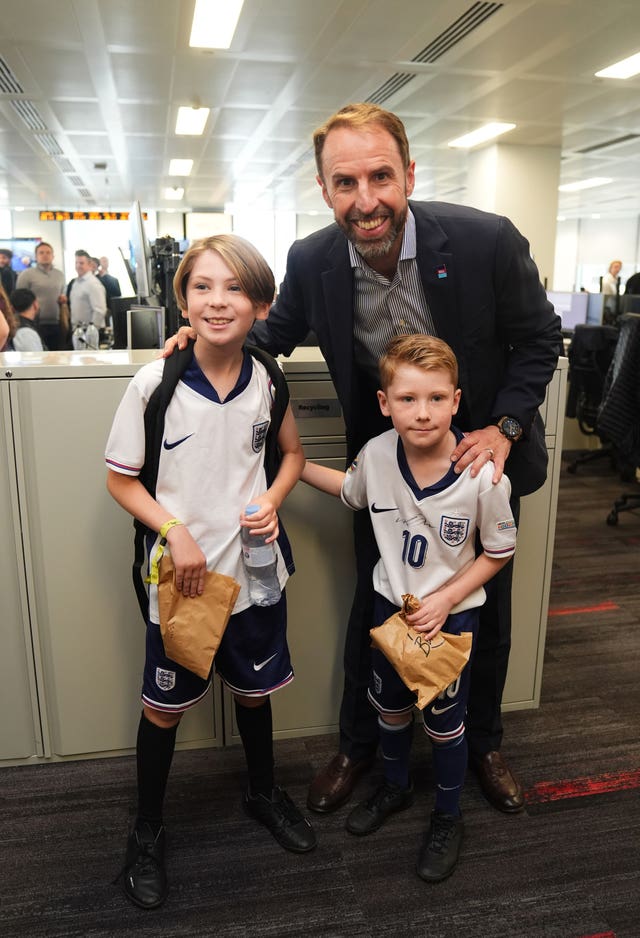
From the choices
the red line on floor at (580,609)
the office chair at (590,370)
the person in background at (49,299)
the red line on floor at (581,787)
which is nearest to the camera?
the red line on floor at (581,787)

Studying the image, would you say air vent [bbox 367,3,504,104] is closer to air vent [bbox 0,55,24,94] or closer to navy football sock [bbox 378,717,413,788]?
air vent [bbox 0,55,24,94]

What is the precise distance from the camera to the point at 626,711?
2.23 meters

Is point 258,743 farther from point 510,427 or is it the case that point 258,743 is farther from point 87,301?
point 87,301

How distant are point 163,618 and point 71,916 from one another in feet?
2.03

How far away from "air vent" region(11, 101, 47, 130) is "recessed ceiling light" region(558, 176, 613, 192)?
8.01 meters

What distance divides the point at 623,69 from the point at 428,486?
5944 mm

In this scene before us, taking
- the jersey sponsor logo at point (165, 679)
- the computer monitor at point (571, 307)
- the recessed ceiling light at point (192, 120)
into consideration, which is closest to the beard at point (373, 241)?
the jersey sponsor logo at point (165, 679)

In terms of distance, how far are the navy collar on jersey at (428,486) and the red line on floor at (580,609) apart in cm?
172

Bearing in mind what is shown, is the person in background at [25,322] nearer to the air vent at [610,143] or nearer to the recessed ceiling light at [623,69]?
the recessed ceiling light at [623,69]

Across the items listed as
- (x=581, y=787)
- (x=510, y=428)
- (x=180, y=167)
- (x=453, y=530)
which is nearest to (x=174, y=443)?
(x=453, y=530)

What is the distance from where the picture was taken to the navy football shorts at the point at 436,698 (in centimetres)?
154

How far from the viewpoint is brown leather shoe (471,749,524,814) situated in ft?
5.74

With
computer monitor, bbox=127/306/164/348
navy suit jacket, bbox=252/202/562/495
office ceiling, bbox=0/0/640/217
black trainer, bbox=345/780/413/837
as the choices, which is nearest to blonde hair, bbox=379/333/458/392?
navy suit jacket, bbox=252/202/562/495

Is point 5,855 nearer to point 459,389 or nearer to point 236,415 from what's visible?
point 236,415
